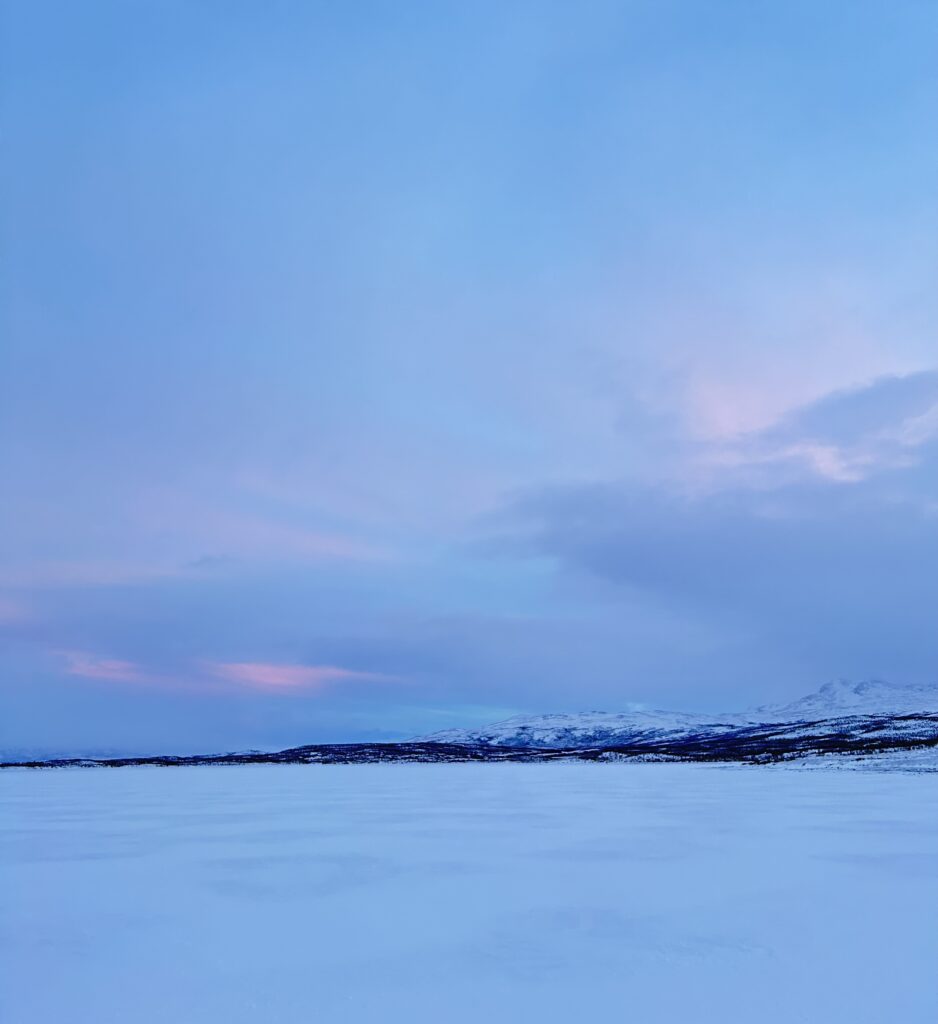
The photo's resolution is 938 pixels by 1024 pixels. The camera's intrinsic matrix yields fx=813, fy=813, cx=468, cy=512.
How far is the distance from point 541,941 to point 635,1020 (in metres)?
1.88

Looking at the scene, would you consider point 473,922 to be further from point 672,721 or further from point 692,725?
point 672,721

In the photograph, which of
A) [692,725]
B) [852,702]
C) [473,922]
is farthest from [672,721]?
[473,922]

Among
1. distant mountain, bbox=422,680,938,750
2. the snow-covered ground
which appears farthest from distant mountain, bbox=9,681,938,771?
the snow-covered ground

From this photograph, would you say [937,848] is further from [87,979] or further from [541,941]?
[87,979]

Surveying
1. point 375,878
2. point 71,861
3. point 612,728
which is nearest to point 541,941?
A: point 375,878

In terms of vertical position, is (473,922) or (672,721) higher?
(672,721)

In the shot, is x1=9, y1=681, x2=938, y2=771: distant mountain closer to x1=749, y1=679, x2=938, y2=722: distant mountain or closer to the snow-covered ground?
x1=749, y1=679, x2=938, y2=722: distant mountain

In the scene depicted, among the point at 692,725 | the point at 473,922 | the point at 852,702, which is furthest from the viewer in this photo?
the point at 852,702

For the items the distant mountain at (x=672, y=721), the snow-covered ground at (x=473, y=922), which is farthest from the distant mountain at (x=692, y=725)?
the snow-covered ground at (x=473, y=922)

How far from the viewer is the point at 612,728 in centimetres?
16350

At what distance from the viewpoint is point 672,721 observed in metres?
171

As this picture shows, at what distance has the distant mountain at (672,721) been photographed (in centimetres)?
14788

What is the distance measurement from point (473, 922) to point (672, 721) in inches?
6845

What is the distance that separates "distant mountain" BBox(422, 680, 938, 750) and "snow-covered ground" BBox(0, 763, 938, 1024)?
131m
